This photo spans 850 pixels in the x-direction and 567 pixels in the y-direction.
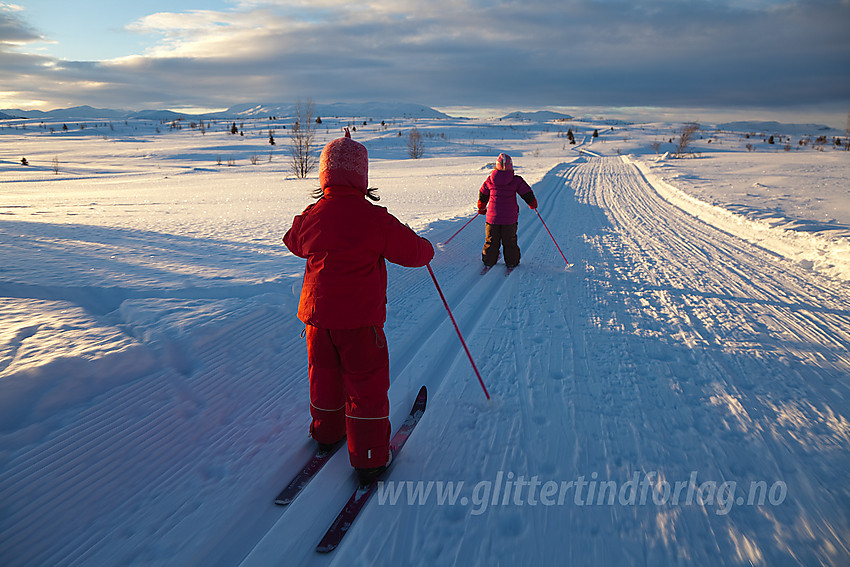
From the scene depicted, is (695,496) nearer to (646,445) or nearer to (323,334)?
(646,445)

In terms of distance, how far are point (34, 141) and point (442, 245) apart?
164 ft

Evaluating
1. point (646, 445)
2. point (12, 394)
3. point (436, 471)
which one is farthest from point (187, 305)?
point (646, 445)

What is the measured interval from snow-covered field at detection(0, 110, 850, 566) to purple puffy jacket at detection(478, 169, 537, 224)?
31.7 inches

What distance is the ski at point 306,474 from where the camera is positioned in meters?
2.16

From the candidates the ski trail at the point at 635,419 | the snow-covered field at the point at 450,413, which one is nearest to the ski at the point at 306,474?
the snow-covered field at the point at 450,413

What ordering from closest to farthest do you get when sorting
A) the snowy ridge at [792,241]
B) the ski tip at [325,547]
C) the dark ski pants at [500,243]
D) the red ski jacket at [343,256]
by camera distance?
the ski tip at [325,547], the red ski jacket at [343,256], the snowy ridge at [792,241], the dark ski pants at [500,243]

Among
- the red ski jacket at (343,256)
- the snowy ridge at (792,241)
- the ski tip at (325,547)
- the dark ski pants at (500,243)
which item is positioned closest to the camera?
the ski tip at (325,547)

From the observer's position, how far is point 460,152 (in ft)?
117

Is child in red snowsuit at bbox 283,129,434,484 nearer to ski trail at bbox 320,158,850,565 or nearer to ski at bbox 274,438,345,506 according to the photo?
ski at bbox 274,438,345,506

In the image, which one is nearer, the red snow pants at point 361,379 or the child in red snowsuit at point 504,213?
the red snow pants at point 361,379

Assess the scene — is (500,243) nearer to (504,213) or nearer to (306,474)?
(504,213)

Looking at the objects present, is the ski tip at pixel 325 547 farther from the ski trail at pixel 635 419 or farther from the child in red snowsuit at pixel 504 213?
the child in red snowsuit at pixel 504 213

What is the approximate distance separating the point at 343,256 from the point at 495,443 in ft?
4.78

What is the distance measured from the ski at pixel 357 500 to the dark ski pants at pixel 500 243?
11.8ft
